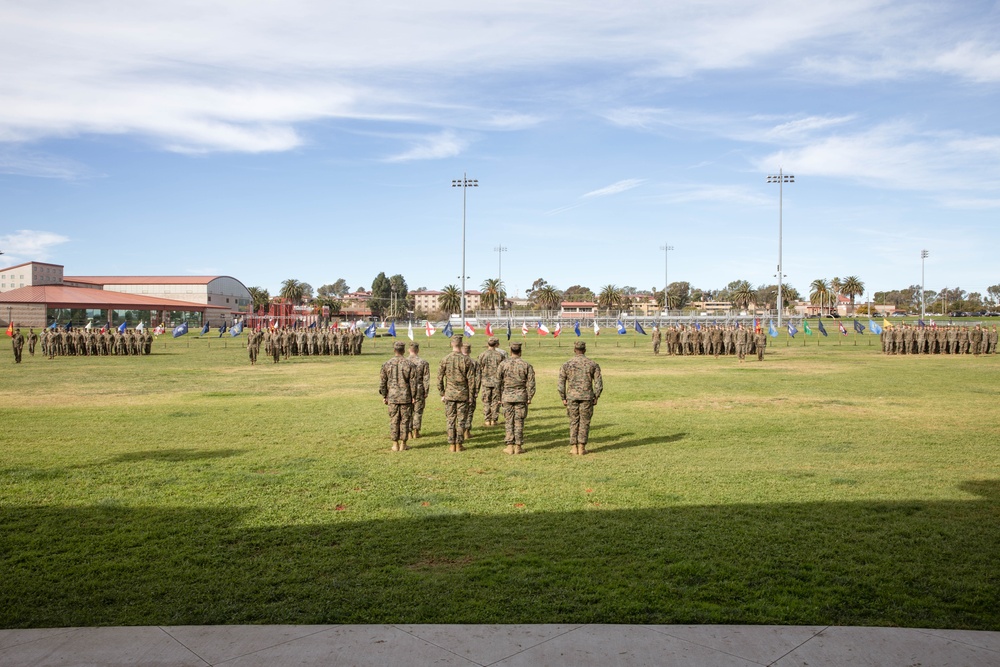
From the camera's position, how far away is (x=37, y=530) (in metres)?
8.30

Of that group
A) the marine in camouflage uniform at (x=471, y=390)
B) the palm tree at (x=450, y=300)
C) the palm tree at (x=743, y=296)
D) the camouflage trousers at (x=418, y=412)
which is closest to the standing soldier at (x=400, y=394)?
the camouflage trousers at (x=418, y=412)

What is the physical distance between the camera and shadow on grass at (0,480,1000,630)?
595 cm

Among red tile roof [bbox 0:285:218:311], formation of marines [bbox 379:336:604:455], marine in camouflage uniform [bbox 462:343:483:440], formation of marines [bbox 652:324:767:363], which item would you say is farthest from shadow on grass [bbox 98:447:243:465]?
red tile roof [bbox 0:285:218:311]

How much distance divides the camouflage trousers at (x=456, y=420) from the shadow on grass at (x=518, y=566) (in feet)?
14.0

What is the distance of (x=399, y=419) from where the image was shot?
13.2 meters

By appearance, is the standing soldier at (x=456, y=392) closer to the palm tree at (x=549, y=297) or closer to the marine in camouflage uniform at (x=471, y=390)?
the marine in camouflage uniform at (x=471, y=390)

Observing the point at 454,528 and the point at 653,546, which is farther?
the point at 454,528

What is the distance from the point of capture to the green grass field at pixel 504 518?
616cm

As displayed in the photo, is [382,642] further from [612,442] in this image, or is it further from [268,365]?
[268,365]

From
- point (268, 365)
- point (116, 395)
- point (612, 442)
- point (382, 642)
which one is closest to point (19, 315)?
point (268, 365)

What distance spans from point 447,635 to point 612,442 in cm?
917

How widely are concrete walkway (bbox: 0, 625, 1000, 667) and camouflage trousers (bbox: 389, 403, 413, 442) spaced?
25.4 ft

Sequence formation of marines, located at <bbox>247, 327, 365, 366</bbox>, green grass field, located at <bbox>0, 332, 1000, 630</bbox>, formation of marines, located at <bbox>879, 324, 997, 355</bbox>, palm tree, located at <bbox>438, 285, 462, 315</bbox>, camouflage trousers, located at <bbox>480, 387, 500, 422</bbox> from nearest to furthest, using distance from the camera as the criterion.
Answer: green grass field, located at <bbox>0, 332, 1000, 630</bbox>, camouflage trousers, located at <bbox>480, 387, 500, 422</bbox>, formation of marines, located at <bbox>247, 327, 365, 366</bbox>, formation of marines, located at <bbox>879, 324, 997, 355</bbox>, palm tree, located at <bbox>438, 285, 462, 315</bbox>

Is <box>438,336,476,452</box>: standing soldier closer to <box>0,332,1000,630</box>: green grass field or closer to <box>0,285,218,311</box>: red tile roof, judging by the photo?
<box>0,332,1000,630</box>: green grass field
